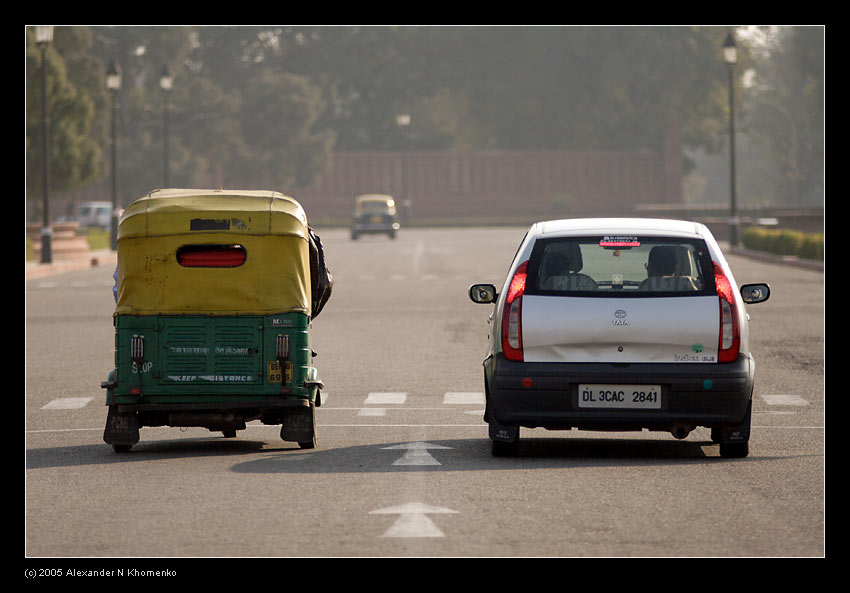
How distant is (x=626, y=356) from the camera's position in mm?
10312

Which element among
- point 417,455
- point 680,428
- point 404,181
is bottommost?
point 417,455

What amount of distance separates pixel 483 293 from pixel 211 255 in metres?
1.95

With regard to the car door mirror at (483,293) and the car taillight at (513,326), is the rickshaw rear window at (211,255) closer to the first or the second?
the car door mirror at (483,293)

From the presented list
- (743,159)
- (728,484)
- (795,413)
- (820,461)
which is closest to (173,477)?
(728,484)

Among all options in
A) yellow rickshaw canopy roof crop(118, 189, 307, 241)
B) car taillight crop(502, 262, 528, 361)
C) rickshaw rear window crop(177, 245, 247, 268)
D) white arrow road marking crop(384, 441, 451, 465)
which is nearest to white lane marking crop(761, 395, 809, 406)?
white arrow road marking crop(384, 441, 451, 465)

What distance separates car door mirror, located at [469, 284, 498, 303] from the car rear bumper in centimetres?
113

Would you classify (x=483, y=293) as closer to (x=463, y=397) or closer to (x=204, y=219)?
(x=204, y=219)

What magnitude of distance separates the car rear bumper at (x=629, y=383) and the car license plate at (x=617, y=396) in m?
0.03

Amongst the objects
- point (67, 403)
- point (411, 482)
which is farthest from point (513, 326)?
point (67, 403)

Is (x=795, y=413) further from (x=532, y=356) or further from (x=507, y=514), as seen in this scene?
(x=507, y=514)

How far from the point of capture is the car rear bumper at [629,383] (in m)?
10.3

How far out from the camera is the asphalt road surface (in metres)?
7.59

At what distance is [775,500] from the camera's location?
8812 millimetres

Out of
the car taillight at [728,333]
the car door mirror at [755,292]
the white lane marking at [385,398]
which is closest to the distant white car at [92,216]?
the white lane marking at [385,398]
